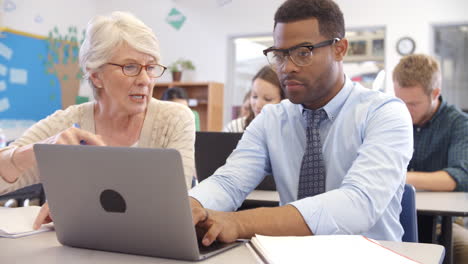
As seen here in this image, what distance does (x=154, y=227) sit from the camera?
3.05ft

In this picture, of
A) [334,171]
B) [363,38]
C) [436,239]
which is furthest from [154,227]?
[363,38]

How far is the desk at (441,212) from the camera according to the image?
6.32ft

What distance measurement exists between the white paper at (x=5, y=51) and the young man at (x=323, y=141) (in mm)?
4519

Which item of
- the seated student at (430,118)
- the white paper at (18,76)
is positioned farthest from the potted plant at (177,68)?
the seated student at (430,118)

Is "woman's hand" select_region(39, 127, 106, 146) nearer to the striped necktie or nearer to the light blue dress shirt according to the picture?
the light blue dress shirt

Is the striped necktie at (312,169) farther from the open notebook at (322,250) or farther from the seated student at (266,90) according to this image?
the seated student at (266,90)

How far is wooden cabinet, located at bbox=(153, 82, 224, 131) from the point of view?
6.95 m

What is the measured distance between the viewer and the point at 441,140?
264 centimetres

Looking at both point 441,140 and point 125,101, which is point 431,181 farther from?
point 125,101

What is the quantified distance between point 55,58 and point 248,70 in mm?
2643

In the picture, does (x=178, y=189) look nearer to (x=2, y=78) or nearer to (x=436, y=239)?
(x=436, y=239)

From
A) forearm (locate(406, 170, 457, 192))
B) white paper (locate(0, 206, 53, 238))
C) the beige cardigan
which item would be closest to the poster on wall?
the beige cardigan

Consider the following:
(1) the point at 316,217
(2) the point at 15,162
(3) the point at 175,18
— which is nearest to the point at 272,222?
(1) the point at 316,217

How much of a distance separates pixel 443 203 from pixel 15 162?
1624mm
